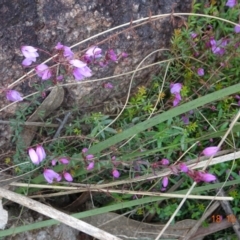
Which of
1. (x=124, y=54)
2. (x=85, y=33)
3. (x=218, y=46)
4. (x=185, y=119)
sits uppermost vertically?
(x=85, y=33)

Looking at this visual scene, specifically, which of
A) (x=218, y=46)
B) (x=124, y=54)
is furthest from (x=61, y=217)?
(x=218, y=46)

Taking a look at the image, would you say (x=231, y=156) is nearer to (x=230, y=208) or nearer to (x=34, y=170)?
(x=230, y=208)

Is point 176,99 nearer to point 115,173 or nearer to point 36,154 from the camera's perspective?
point 115,173

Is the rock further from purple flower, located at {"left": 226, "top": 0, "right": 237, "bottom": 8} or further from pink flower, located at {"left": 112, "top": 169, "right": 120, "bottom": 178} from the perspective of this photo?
pink flower, located at {"left": 112, "top": 169, "right": 120, "bottom": 178}

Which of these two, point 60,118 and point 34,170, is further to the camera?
point 60,118

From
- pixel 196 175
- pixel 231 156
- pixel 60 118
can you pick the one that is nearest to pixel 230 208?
pixel 231 156

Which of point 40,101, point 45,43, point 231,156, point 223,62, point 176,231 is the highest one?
point 45,43

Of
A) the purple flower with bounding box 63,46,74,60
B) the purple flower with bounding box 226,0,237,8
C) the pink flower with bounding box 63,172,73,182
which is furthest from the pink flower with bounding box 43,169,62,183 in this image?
the purple flower with bounding box 226,0,237,8

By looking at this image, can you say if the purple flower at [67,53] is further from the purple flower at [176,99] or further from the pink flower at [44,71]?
the purple flower at [176,99]
